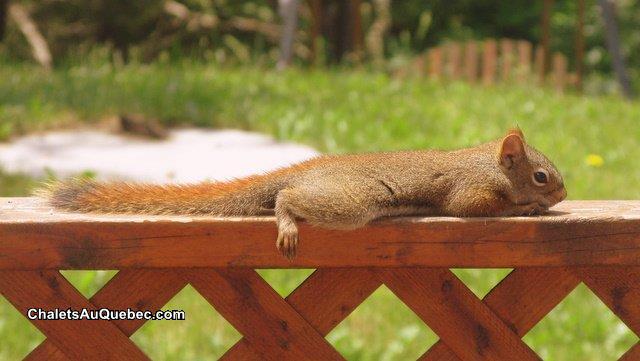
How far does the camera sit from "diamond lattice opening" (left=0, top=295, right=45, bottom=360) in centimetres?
353

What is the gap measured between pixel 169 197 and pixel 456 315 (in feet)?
1.92

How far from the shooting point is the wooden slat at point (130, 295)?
1823 mm

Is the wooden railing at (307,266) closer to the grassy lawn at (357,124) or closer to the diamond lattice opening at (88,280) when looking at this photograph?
the grassy lawn at (357,124)

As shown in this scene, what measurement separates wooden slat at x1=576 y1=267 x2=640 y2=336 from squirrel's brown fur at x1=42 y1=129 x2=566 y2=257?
251 mm

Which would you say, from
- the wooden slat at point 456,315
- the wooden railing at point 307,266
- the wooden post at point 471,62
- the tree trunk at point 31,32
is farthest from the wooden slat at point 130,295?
the tree trunk at point 31,32

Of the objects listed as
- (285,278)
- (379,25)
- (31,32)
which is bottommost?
(31,32)

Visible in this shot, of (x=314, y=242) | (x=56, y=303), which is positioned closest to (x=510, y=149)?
(x=314, y=242)

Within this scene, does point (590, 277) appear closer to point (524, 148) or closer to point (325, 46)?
point (524, 148)

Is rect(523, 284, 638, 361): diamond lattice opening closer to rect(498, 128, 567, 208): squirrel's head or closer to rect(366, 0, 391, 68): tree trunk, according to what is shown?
rect(498, 128, 567, 208): squirrel's head

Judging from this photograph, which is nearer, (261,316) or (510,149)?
(261,316)

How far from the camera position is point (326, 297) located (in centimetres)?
185

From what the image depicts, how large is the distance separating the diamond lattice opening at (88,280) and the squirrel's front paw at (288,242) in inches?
87.6

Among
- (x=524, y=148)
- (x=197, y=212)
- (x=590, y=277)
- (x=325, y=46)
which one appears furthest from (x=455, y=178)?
(x=325, y=46)

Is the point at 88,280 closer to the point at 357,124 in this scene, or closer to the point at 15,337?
the point at 15,337
